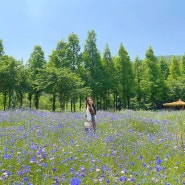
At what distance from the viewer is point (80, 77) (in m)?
37.7

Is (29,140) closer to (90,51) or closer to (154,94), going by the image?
(90,51)

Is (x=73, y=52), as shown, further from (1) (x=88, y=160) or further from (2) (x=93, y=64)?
(1) (x=88, y=160)

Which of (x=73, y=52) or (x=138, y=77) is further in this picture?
(x=138, y=77)

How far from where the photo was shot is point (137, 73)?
51.2 metres

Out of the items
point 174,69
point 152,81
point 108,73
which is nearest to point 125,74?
point 108,73

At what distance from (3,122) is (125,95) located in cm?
3538

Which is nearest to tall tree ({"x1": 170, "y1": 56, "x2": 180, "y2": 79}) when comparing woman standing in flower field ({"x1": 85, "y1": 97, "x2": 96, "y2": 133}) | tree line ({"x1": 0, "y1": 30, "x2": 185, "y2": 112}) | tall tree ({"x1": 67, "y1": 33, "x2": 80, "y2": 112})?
tree line ({"x1": 0, "y1": 30, "x2": 185, "y2": 112})

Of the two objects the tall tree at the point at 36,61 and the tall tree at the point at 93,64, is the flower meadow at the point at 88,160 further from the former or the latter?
the tall tree at the point at 36,61

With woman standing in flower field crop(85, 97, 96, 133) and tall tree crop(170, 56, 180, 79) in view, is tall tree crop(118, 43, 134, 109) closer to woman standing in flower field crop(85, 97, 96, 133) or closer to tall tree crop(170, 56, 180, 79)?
tall tree crop(170, 56, 180, 79)

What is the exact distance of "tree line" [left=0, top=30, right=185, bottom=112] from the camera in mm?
28844

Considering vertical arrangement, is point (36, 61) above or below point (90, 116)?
above

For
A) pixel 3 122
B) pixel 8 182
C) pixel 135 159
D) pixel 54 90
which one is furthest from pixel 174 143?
pixel 54 90

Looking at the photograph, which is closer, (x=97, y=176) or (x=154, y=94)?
(x=97, y=176)

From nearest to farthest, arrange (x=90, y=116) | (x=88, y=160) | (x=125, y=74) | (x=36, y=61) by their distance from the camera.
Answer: (x=88, y=160), (x=90, y=116), (x=36, y=61), (x=125, y=74)
